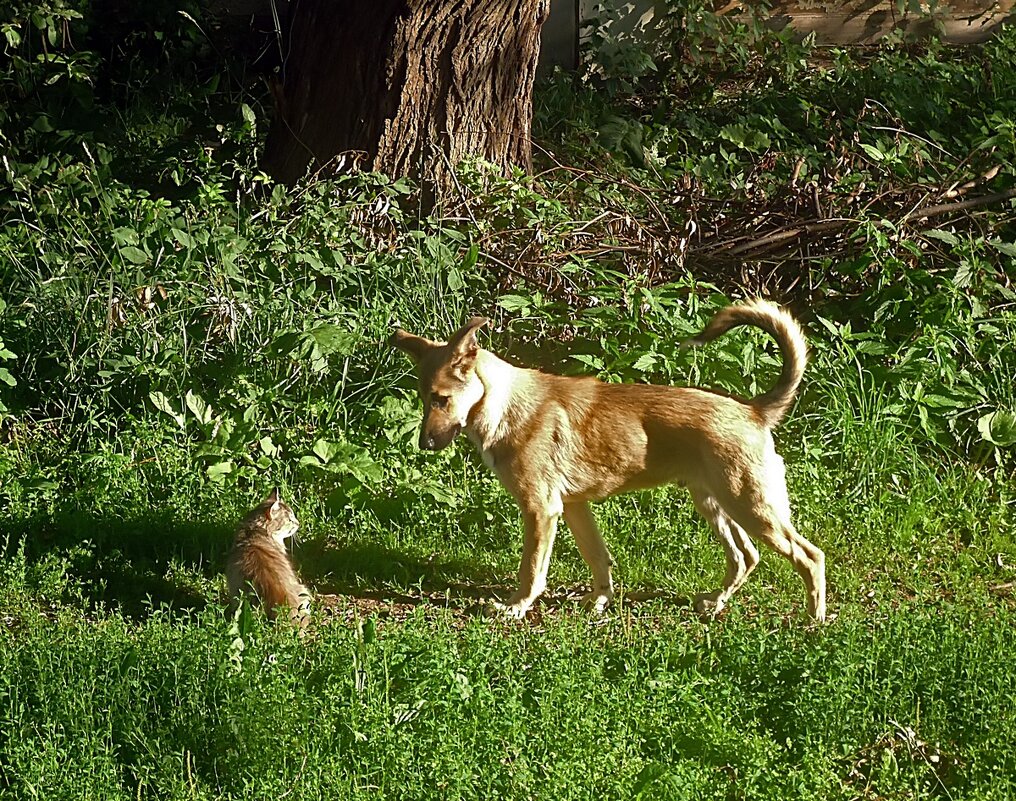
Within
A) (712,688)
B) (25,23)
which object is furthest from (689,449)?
(25,23)

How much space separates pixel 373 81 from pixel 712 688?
518cm

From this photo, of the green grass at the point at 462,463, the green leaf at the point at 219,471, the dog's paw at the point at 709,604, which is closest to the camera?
the green grass at the point at 462,463

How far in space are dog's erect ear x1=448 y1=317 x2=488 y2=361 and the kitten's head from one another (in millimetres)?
1116

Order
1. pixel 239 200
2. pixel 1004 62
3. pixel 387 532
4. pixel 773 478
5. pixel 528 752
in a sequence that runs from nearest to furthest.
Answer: pixel 528 752 < pixel 773 478 < pixel 387 532 < pixel 239 200 < pixel 1004 62

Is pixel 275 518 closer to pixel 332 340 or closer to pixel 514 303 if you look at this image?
pixel 332 340

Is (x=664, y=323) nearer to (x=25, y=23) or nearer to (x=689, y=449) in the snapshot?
(x=689, y=449)

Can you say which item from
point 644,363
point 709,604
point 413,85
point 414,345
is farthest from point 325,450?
point 413,85

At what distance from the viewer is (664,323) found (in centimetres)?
734

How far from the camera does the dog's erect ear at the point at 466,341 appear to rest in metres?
5.37

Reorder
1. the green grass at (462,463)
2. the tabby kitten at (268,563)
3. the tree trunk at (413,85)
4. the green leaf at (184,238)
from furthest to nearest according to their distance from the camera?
the tree trunk at (413,85) → the green leaf at (184,238) → the tabby kitten at (268,563) → the green grass at (462,463)

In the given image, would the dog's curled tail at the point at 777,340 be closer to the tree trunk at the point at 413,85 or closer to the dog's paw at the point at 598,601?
the dog's paw at the point at 598,601

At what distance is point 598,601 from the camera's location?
5914 millimetres

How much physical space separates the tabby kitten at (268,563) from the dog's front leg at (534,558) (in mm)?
925

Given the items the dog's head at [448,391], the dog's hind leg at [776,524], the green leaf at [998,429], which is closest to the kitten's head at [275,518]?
the dog's head at [448,391]
